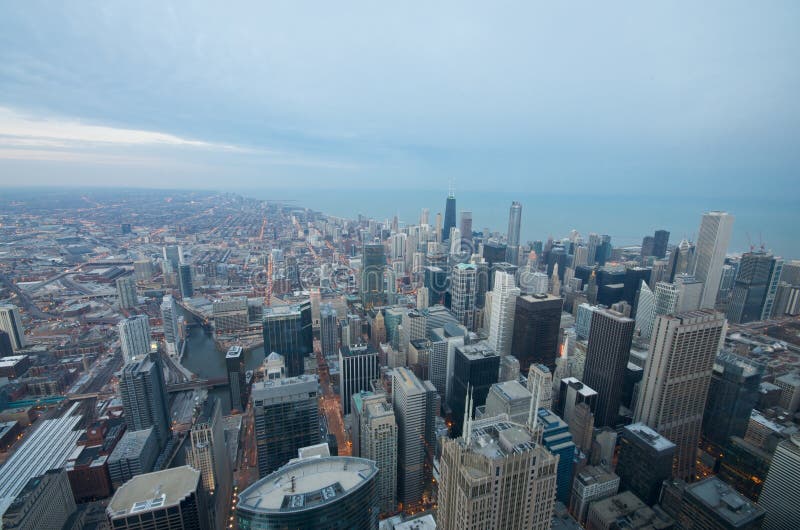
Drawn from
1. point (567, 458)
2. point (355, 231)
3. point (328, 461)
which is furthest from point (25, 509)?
point (355, 231)

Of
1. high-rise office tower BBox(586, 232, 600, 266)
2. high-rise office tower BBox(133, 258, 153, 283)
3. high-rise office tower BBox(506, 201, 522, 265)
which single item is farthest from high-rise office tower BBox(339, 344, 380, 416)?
high-rise office tower BBox(506, 201, 522, 265)

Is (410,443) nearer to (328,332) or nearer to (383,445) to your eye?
(383,445)

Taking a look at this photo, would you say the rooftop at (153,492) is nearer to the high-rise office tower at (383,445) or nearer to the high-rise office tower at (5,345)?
the high-rise office tower at (383,445)

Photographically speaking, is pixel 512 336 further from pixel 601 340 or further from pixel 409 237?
pixel 409 237

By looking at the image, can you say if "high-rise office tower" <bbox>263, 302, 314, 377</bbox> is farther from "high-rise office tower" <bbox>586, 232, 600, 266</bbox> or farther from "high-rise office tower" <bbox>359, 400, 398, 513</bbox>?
"high-rise office tower" <bbox>586, 232, 600, 266</bbox>

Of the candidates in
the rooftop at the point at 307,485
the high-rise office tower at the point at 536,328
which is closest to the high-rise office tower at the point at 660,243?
the high-rise office tower at the point at 536,328

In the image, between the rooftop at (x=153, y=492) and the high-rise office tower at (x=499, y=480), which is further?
the rooftop at (x=153, y=492)

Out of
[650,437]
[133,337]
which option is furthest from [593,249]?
[133,337]
